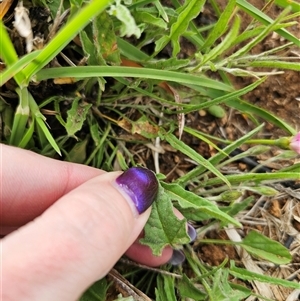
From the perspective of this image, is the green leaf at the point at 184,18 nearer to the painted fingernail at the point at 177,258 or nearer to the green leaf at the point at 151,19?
the green leaf at the point at 151,19

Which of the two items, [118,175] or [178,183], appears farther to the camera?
[178,183]

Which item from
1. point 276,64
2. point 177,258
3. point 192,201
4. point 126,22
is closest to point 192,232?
point 177,258

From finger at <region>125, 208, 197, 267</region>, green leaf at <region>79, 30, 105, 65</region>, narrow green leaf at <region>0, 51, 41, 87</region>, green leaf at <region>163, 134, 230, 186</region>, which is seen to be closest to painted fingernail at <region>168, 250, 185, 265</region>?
finger at <region>125, 208, 197, 267</region>

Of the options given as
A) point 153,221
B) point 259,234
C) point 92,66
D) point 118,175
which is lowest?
point 259,234

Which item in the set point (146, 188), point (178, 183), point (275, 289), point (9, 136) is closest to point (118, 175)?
point (146, 188)

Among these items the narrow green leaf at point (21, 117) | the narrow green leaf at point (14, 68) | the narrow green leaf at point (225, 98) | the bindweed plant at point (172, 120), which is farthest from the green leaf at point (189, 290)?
the narrow green leaf at point (14, 68)

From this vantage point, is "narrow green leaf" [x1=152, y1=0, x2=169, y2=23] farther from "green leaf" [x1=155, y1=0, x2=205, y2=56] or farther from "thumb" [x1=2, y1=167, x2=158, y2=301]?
"thumb" [x1=2, y1=167, x2=158, y2=301]

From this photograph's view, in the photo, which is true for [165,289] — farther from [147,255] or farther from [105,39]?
[105,39]

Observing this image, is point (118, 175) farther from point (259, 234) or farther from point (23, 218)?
point (259, 234)
